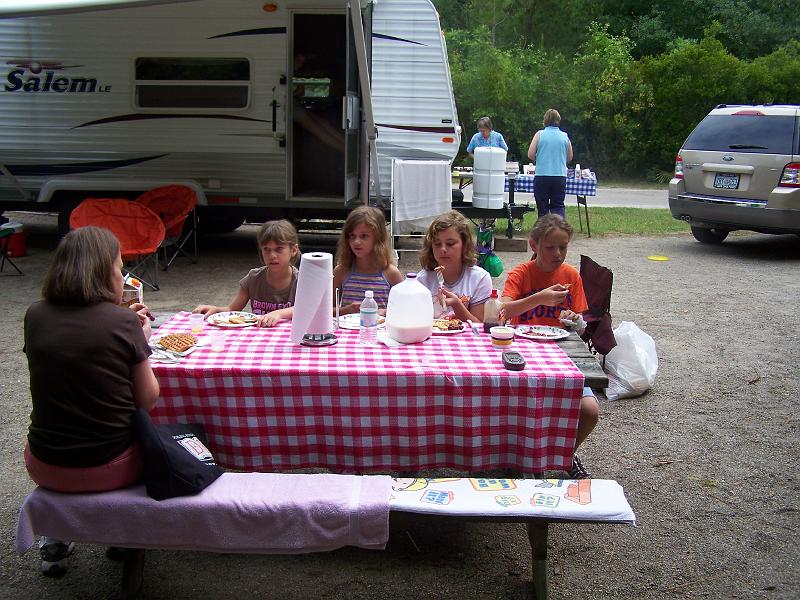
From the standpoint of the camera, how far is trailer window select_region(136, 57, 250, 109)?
827 cm

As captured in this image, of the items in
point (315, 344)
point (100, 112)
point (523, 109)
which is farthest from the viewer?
point (523, 109)

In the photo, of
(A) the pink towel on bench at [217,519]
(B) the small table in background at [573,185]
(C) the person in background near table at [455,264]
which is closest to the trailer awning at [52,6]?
(C) the person in background near table at [455,264]

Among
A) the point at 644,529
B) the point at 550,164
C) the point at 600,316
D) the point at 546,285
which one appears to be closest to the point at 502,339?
the point at 546,285

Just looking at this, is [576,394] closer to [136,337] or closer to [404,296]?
[404,296]

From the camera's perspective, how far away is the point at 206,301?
7016 mm

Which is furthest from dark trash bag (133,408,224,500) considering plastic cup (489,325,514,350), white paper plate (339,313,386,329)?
plastic cup (489,325,514,350)

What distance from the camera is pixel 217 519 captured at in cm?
255

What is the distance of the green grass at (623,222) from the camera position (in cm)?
1137

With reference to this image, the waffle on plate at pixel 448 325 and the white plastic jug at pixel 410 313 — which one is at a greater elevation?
the white plastic jug at pixel 410 313

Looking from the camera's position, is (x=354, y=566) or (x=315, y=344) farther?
(x=315, y=344)

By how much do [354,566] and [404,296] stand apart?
106cm

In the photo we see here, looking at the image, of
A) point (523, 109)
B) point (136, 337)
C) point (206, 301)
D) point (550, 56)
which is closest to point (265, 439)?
point (136, 337)

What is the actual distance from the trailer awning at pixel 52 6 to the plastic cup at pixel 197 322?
292cm

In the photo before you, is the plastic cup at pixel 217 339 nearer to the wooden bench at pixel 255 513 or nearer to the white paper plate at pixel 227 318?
the white paper plate at pixel 227 318
